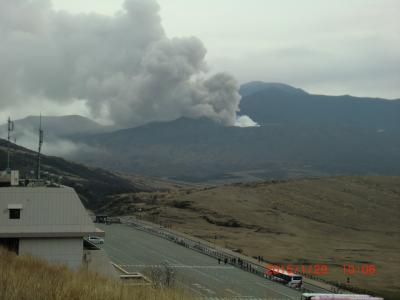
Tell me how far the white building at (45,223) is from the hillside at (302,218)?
35.2 metres

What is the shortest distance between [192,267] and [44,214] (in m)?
33.7

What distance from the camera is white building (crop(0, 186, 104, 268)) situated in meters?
29.0

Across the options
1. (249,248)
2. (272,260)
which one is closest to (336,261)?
(272,260)

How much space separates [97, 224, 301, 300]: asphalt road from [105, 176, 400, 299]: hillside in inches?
376

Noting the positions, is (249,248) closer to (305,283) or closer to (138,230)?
(138,230)

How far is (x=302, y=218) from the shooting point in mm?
123188

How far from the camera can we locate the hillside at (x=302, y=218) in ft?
255

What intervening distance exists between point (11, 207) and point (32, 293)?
19.5 m
